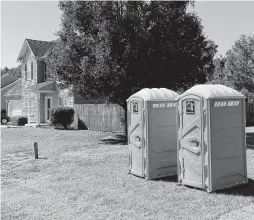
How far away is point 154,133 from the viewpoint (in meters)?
7.70

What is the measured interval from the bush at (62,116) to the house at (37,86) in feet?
7.32

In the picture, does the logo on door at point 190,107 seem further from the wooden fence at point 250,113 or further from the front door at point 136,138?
the wooden fence at point 250,113

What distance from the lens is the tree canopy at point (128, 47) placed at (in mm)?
14312

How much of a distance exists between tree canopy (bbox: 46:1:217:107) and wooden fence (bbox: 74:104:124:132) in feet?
14.8

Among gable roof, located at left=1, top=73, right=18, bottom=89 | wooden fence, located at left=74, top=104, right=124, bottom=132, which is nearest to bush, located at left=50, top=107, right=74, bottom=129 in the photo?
wooden fence, located at left=74, top=104, right=124, bottom=132

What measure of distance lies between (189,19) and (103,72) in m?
5.12

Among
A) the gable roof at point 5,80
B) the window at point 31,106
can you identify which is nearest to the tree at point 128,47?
the window at point 31,106

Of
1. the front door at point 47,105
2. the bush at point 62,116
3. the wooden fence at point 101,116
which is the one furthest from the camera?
the front door at point 47,105

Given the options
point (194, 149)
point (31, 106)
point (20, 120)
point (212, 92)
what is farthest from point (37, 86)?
point (212, 92)

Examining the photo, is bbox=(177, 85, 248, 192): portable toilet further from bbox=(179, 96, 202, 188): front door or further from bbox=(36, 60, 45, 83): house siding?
bbox=(36, 60, 45, 83): house siding

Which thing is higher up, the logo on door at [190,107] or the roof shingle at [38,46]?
the roof shingle at [38,46]

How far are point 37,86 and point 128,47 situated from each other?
16.3 m

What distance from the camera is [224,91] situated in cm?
671

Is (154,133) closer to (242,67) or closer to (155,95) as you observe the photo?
(155,95)
